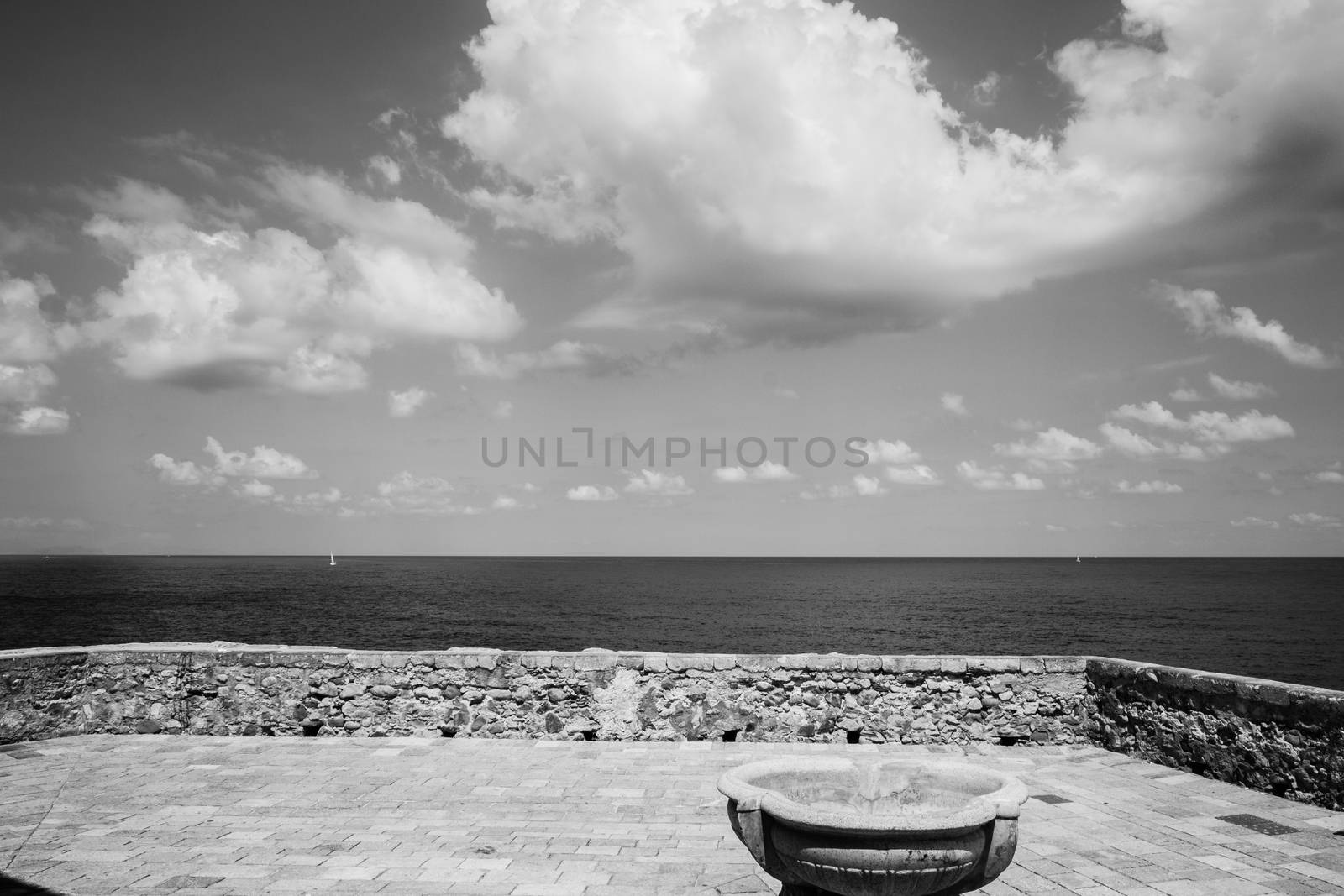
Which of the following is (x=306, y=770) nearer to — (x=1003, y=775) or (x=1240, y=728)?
(x=1003, y=775)

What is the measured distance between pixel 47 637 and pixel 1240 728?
52941mm

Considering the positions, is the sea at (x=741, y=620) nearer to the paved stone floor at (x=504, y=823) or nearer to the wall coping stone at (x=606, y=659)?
the wall coping stone at (x=606, y=659)

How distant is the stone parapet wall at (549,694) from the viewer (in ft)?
29.3

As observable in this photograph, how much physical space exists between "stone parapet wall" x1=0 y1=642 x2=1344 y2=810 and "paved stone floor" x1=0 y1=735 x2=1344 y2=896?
0.32 m

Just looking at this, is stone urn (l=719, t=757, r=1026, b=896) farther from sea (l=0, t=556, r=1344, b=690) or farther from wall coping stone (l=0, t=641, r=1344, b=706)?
sea (l=0, t=556, r=1344, b=690)

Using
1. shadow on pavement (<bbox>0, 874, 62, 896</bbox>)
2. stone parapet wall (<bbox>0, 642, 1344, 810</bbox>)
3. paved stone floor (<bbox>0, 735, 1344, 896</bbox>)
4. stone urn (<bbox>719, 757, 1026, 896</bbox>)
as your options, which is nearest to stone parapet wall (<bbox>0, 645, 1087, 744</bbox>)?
stone parapet wall (<bbox>0, 642, 1344, 810</bbox>)

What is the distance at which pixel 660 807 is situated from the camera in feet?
21.8

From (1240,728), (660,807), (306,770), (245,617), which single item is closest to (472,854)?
(660,807)

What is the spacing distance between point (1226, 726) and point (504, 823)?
6.23m

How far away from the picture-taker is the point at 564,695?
30.0 feet

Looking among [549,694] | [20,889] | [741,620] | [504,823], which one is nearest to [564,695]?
[549,694]

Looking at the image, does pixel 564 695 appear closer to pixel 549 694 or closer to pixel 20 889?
pixel 549 694

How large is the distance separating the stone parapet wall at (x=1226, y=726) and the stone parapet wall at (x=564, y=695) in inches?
2.5

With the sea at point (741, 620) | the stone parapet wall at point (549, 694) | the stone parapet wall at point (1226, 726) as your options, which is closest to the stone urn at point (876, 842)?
the stone parapet wall at point (1226, 726)
